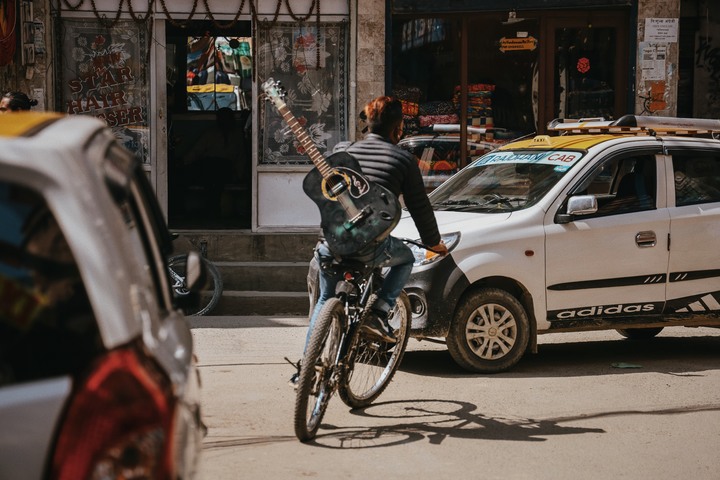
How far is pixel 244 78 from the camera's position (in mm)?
15984

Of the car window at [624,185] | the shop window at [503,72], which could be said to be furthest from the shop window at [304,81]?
the car window at [624,185]

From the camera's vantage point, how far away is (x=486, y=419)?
23.2 feet

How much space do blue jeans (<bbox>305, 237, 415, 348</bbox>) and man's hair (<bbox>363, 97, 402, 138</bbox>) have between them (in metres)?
0.69

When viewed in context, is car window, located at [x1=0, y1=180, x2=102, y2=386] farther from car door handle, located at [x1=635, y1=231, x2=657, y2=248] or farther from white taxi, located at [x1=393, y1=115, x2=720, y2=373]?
car door handle, located at [x1=635, y1=231, x2=657, y2=248]

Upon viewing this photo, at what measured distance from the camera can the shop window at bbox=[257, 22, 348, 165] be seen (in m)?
13.8

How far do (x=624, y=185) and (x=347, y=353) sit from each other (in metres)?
3.50

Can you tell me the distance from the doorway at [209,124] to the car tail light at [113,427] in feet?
41.6

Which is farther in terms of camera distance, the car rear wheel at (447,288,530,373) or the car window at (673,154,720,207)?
the car window at (673,154,720,207)

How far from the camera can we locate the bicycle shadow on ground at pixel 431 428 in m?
6.56

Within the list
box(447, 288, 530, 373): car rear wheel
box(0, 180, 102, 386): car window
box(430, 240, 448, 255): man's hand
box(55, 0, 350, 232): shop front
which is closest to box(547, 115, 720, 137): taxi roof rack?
box(447, 288, 530, 373): car rear wheel

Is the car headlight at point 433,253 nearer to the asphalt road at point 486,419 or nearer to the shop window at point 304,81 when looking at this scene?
the asphalt road at point 486,419

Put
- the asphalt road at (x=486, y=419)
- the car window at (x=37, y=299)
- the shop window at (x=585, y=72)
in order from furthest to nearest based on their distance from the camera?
the shop window at (x=585, y=72), the asphalt road at (x=486, y=419), the car window at (x=37, y=299)

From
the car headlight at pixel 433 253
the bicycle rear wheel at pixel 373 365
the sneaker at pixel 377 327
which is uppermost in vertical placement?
the car headlight at pixel 433 253

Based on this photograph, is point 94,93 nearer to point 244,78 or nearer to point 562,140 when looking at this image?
point 244,78
